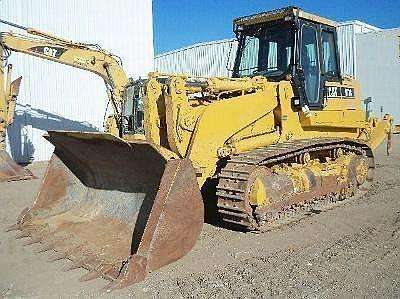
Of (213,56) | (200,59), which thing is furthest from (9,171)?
(200,59)

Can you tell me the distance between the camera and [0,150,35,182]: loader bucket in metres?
10.5

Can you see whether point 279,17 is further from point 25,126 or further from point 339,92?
point 25,126

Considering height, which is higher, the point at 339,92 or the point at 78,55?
the point at 78,55

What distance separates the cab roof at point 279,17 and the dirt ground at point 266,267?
312 cm

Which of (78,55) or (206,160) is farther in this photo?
(78,55)

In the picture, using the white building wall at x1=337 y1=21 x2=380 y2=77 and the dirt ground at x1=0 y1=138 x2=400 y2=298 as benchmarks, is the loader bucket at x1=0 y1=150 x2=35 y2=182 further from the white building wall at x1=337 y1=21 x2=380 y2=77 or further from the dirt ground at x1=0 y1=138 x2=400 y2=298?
the white building wall at x1=337 y1=21 x2=380 y2=77

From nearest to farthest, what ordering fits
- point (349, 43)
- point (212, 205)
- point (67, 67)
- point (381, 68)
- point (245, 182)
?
1. point (245, 182)
2. point (212, 205)
3. point (67, 67)
4. point (381, 68)
5. point (349, 43)

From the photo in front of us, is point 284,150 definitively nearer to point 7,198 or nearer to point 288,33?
point 288,33

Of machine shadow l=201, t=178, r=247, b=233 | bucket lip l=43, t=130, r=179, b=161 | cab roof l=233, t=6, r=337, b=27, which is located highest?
cab roof l=233, t=6, r=337, b=27

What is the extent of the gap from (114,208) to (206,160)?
136 centimetres

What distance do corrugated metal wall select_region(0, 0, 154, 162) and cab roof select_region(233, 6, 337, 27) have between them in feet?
29.6

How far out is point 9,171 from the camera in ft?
34.9

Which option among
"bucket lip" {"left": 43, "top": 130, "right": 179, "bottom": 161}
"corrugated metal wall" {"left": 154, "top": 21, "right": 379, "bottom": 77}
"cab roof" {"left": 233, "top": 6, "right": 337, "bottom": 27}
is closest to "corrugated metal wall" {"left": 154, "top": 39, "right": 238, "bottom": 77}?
"corrugated metal wall" {"left": 154, "top": 21, "right": 379, "bottom": 77}

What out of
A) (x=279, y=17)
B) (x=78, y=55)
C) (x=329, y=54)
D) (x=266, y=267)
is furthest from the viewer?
(x=78, y=55)
